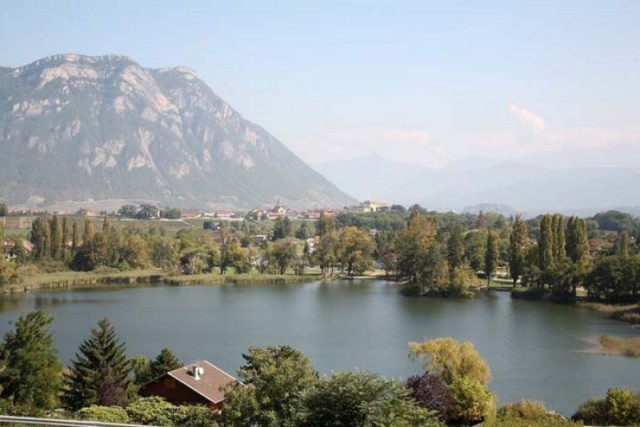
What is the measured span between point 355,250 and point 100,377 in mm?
39681

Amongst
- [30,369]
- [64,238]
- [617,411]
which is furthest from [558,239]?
[30,369]

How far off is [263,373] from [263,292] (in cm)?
3446

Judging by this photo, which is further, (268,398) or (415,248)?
(415,248)

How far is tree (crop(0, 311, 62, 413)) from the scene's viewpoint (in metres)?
14.8

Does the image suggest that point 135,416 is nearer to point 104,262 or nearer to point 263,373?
point 263,373

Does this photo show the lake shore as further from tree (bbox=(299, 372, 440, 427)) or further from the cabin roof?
tree (bbox=(299, 372, 440, 427))

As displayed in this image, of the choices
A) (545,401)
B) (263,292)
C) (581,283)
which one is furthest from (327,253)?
(545,401)

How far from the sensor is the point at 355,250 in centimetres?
5459

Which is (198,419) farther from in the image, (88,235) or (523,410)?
(88,235)

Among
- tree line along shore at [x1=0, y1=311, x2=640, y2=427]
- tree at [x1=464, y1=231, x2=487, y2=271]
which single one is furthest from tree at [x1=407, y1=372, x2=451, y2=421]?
tree at [x1=464, y1=231, x2=487, y2=271]

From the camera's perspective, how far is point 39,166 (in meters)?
182

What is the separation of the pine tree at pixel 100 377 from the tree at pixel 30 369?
43cm

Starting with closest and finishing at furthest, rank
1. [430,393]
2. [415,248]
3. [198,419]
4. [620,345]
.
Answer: [198,419], [430,393], [620,345], [415,248]

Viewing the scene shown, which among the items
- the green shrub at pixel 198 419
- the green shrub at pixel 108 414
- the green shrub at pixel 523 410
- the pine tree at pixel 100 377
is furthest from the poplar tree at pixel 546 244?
the green shrub at pixel 198 419
